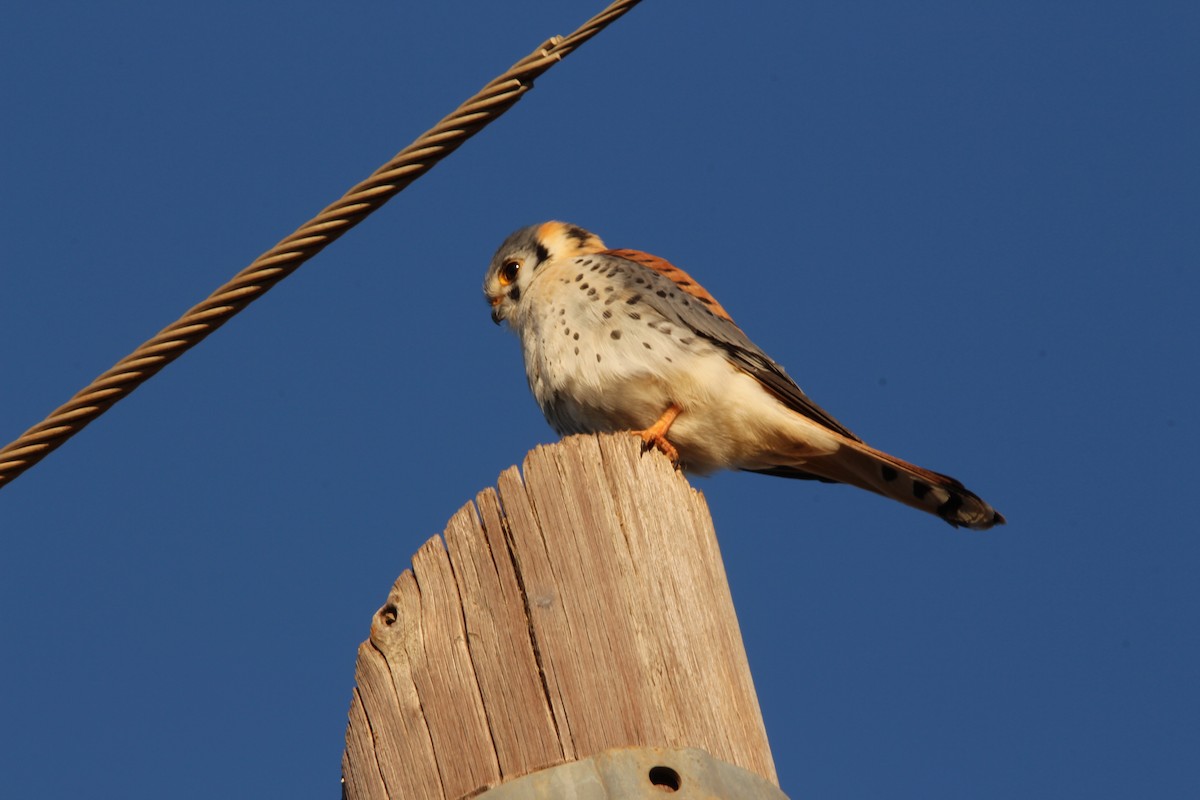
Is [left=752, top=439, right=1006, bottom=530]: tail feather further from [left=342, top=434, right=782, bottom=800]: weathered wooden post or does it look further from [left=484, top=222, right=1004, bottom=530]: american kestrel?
[left=342, top=434, right=782, bottom=800]: weathered wooden post

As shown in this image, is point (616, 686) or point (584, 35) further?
point (584, 35)

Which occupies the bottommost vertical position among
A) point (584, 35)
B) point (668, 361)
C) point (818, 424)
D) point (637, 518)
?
point (637, 518)

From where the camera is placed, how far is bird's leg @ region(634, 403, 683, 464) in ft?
14.4

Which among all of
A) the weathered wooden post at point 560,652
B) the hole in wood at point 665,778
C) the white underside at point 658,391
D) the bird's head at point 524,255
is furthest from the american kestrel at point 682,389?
the hole in wood at point 665,778

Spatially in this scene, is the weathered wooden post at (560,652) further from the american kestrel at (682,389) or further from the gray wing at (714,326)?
the gray wing at (714,326)

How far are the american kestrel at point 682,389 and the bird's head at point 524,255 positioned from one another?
15.0 inches

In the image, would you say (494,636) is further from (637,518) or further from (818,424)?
(818,424)

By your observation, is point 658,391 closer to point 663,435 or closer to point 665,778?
point 663,435

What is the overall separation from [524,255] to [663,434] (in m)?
1.35

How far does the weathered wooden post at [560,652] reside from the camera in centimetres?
252

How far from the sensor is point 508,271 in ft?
18.2

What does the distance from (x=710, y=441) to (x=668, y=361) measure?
1.02ft

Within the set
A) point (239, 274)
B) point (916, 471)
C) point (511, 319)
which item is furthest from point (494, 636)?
point (511, 319)

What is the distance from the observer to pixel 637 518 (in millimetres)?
2803
